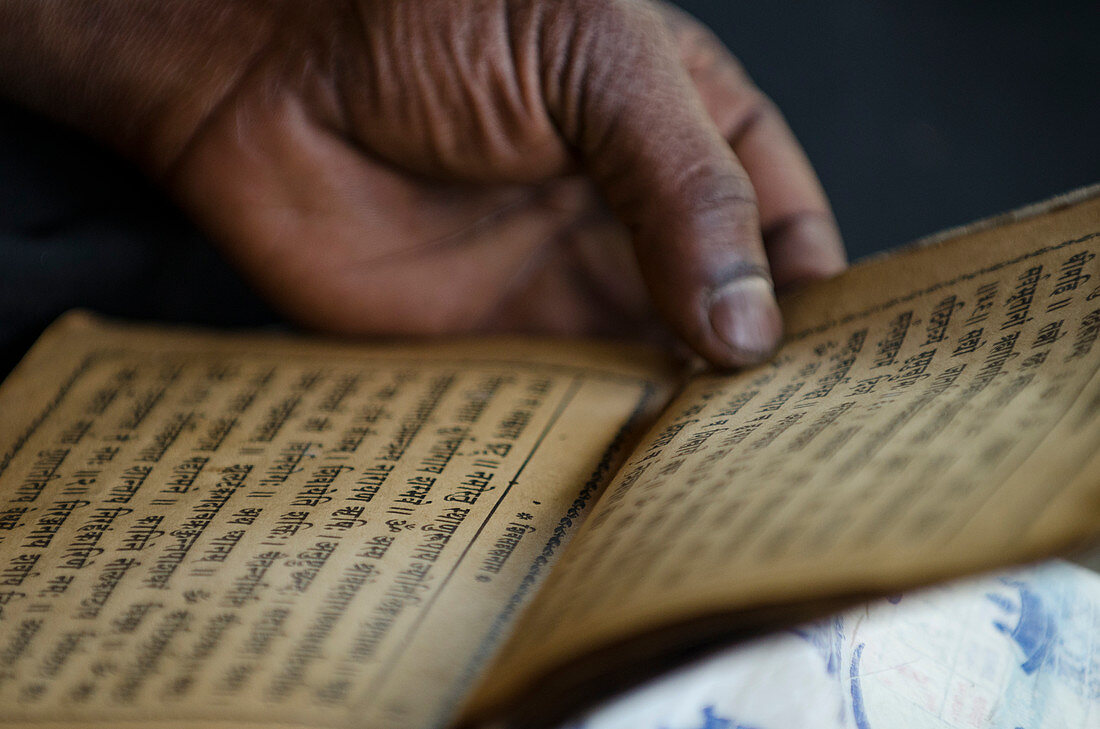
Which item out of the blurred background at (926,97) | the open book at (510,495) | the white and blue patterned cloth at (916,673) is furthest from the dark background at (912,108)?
the white and blue patterned cloth at (916,673)

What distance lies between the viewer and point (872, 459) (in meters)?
0.31

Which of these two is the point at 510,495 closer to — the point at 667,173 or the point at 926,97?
the point at 667,173

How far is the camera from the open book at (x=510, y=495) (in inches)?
10.5

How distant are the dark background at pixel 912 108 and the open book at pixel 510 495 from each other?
0.99ft

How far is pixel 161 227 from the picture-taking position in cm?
73

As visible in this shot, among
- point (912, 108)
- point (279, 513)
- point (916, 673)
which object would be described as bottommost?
point (279, 513)

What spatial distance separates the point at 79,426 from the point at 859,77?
815 mm

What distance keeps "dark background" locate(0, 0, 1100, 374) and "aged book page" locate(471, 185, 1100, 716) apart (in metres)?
0.48

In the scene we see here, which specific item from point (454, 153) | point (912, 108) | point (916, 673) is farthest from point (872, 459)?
point (912, 108)

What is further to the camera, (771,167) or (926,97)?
(926,97)

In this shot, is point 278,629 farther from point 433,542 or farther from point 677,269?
point 677,269

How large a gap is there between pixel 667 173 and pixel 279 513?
298 mm

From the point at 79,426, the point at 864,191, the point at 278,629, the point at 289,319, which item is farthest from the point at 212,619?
the point at 864,191

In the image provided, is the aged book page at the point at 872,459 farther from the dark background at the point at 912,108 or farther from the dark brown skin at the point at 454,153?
the dark background at the point at 912,108
